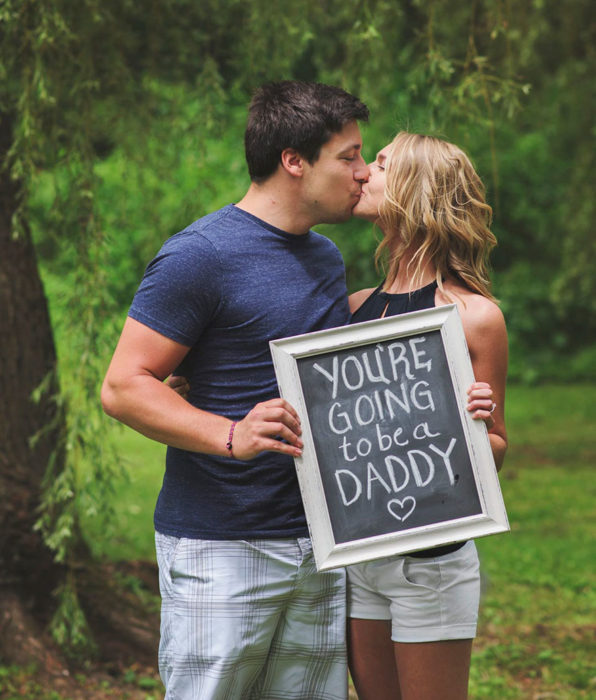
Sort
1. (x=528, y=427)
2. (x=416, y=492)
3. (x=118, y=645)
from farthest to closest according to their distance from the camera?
1. (x=528, y=427)
2. (x=118, y=645)
3. (x=416, y=492)

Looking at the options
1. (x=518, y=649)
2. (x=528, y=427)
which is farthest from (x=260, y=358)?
(x=528, y=427)

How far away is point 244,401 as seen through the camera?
7.78ft

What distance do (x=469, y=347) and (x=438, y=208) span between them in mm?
353

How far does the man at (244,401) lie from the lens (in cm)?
224

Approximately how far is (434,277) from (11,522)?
7.83ft

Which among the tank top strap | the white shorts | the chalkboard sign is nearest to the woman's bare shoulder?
the tank top strap

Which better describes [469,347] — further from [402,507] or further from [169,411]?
[169,411]

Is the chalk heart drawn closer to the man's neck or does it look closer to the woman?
the woman

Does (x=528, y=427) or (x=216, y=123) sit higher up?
(x=216, y=123)

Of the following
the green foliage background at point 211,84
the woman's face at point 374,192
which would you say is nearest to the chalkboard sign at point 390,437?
the woman's face at point 374,192

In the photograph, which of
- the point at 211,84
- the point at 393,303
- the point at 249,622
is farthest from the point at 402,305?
the point at 211,84

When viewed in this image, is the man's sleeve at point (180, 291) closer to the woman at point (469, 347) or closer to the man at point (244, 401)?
the man at point (244, 401)

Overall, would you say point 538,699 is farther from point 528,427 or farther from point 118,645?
point 528,427

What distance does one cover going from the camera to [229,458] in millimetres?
2359
